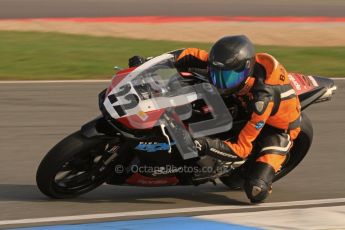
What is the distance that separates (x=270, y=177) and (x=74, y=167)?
4.84 ft

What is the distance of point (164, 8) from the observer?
76.0ft

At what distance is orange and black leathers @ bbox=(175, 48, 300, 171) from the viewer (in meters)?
6.07

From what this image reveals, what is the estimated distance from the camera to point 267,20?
20891mm

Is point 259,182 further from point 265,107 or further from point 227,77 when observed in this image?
point 227,77

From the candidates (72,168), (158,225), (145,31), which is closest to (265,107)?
(158,225)

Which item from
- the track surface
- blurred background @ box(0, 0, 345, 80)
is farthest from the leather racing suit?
the track surface

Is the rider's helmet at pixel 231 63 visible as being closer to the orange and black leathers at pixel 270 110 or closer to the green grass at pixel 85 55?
the orange and black leathers at pixel 270 110

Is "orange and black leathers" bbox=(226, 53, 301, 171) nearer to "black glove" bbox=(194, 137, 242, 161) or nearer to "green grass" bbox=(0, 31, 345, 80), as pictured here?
"black glove" bbox=(194, 137, 242, 161)

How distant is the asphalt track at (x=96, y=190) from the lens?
6.32 meters

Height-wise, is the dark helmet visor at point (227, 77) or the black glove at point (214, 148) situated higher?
the dark helmet visor at point (227, 77)

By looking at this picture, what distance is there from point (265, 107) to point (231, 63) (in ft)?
1.47

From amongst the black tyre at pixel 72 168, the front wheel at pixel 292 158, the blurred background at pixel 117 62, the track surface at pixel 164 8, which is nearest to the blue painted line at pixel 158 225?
the blurred background at pixel 117 62

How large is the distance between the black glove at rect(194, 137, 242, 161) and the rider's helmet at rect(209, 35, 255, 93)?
38 centimetres

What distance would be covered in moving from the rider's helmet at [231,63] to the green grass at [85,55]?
6639 millimetres
